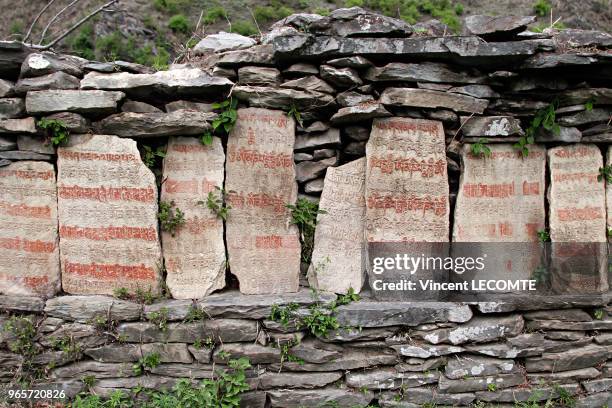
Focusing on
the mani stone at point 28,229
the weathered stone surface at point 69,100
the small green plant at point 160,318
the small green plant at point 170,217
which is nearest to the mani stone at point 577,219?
the small green plant at point 170,217

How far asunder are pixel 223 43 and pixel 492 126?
2412mm

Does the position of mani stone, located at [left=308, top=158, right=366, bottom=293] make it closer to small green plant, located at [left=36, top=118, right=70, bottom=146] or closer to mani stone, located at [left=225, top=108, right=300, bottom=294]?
mani stone, located at [left=225, top=108, right=300, bottom=294]

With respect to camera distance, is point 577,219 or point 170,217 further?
point 577,219

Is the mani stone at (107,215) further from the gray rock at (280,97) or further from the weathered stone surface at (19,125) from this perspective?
the gray rock at (280,97)

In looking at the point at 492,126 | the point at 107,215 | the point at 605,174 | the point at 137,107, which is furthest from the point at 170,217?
the point at 605,174

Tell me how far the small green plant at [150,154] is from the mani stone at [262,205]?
0.56m

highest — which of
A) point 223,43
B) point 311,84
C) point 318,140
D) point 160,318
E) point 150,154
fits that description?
point 223,43

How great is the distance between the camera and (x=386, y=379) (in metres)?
4.09

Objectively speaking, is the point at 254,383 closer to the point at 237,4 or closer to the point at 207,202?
the point at 207,202

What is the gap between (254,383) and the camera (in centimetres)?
404

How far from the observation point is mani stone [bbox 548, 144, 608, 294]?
14.0 feet

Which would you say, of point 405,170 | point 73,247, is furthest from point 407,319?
point 73,247

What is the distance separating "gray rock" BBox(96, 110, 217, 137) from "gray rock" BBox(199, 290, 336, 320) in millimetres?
1407

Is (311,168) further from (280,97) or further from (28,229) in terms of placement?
(28,229)
